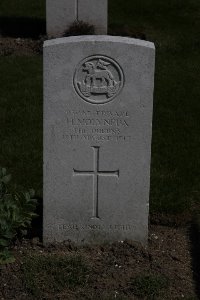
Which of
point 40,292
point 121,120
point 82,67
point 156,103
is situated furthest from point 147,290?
point 156,103

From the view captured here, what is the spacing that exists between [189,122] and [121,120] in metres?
3.33

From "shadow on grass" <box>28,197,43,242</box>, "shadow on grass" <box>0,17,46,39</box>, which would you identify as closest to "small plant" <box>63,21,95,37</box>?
"shadow on grass" <box>0,17,46,39</box>

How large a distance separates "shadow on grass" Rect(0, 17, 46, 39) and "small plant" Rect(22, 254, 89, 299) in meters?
7.12

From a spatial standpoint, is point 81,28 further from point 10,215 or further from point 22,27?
point 10,215

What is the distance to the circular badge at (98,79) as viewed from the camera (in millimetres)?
5555

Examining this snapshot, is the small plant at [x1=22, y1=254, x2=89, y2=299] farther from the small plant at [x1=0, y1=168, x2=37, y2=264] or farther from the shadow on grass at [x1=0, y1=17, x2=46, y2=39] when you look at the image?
the shadow on grass at [x1=0, y1=17, x2=46, y2=39]

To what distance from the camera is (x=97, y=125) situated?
18.7 ft

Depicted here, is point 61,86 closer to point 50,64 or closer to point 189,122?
point 50,64

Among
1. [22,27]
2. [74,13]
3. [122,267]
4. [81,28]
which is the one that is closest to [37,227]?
[122,267]

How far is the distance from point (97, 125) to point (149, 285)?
123cm

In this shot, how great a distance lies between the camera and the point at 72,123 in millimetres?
5680

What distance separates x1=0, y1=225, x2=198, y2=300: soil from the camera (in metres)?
5.47

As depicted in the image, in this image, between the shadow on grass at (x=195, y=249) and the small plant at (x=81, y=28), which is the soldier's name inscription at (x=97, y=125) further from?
the small plant at (x=81, y=28)

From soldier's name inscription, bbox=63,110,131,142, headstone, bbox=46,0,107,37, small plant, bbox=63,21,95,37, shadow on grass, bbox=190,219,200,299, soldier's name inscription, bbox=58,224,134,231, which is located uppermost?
headstone, bbox=46,0,107,37
